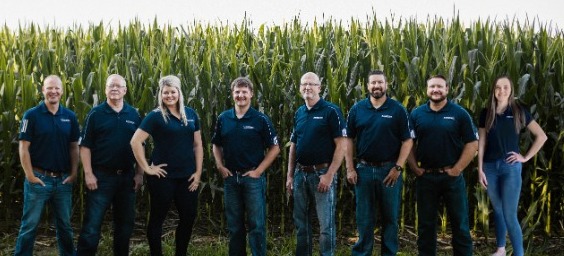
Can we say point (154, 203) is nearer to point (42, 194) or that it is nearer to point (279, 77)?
point (42, 194)

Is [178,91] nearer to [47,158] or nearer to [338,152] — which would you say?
[47,158]

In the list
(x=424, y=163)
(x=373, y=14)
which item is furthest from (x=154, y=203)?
(x=373, y=14)

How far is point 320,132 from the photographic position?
5.54m

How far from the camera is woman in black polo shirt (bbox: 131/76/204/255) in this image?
5395 mm

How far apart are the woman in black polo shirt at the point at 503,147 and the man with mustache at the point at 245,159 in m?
1.87

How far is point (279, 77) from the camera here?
7.38 metres

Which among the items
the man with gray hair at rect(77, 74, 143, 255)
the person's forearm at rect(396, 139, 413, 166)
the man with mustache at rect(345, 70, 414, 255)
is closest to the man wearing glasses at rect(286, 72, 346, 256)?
the man with mustache at rect(345, 70, 414, 255)

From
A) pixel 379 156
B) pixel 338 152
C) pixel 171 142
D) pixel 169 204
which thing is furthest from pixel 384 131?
pixel 169 204

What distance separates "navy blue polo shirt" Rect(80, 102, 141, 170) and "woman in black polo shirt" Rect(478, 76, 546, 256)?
3048 mm

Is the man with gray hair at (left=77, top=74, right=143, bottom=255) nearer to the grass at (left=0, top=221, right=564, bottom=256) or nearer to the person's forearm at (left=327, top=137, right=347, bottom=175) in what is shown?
the grass at (left=0, top=221, right=564, bottom=256)

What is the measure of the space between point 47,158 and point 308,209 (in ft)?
7.20

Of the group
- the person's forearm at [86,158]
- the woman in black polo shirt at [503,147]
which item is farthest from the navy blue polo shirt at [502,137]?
the person's forearm at [86,158]

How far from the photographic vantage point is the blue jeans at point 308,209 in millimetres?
5570

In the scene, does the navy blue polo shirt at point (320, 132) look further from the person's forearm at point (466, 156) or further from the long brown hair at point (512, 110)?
the long brown hair at point (512, 110)
